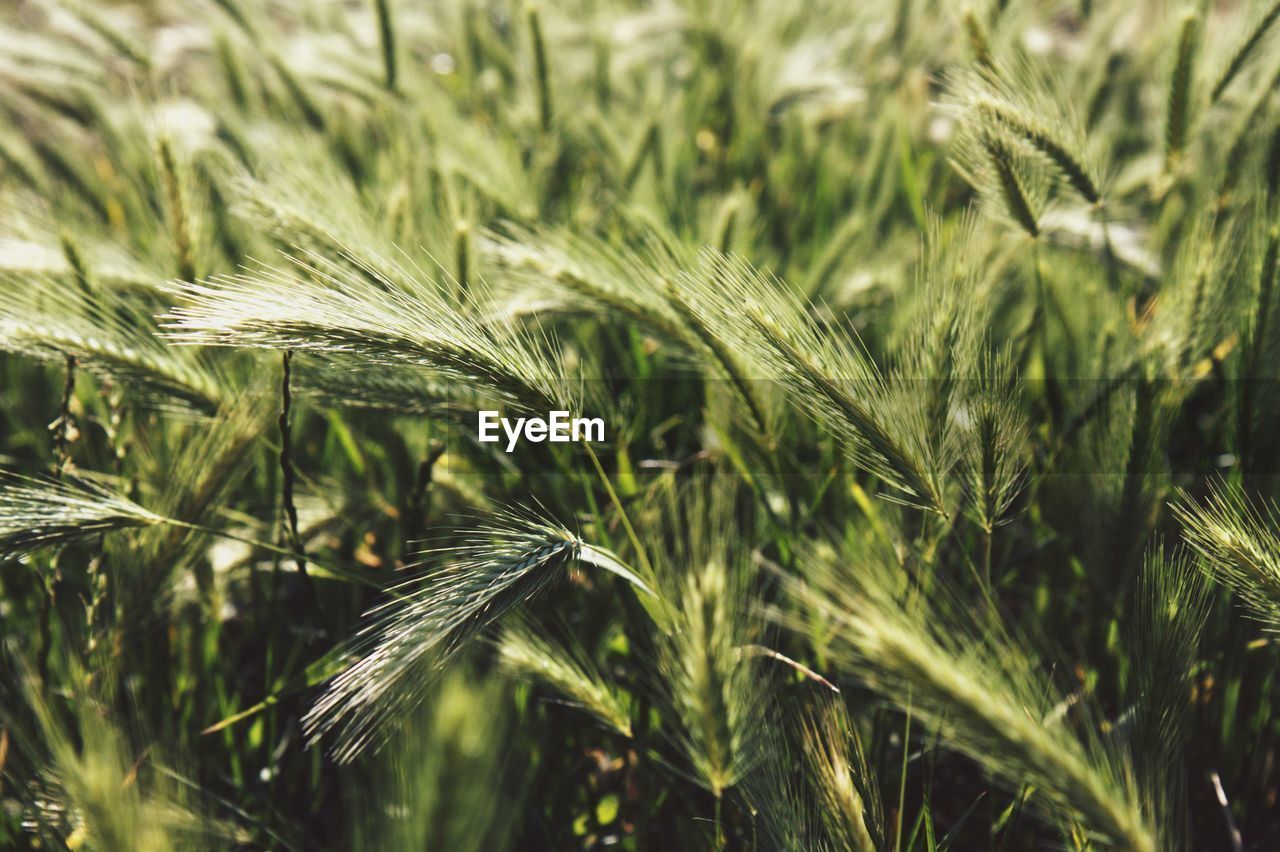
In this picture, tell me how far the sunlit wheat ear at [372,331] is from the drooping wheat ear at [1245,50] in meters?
1.48

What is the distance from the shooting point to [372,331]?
979 millimetres

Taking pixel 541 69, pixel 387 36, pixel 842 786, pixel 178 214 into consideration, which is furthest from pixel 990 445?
pixel 387 36

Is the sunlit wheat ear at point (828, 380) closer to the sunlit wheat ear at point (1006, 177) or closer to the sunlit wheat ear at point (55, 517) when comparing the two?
the sunlit wheat ear at point (1006, 177)

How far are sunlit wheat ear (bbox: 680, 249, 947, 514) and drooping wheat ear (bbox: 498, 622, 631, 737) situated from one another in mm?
440

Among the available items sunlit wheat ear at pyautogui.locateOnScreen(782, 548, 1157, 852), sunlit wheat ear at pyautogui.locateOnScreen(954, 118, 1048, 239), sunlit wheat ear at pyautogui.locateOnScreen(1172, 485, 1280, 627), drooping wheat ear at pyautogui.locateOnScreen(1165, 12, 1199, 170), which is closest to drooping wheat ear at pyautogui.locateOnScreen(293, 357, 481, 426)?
sunlit wheat ear at pyautogui.locateOnScreen(782, 548, 1157, 852)

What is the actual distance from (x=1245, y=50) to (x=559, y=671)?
5.63 ft

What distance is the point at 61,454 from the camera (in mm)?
1259

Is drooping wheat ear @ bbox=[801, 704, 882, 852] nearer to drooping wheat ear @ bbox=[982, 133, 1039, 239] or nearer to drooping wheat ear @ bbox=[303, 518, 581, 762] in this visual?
drooping wheat ear @ bbox=[303, 518, 581, 762]

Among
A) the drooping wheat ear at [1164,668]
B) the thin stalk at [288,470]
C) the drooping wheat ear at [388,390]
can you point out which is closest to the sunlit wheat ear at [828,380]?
the drooping wheat ear at [1164,668]

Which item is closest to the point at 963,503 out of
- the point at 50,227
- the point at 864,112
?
the point at 50,227

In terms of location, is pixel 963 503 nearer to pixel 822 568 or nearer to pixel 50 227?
pixel 822 568

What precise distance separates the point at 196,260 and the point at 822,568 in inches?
45.0

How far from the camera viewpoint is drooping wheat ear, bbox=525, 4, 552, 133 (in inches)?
83.8

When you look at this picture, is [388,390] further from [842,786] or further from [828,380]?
→ [842,786]
